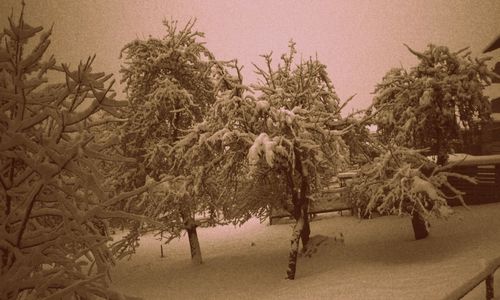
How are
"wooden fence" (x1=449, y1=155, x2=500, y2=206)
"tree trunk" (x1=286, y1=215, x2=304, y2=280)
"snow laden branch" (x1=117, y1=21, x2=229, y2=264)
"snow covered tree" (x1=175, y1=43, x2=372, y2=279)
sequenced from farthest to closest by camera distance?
"wooden fence" (x1=449, y1=155, x2=500, y2=206)
"snow laden branch" (x1=117, y1=21, x2=229, y2=264)
"tree trunk" (x1=286, y1=215, x2=304, y2=280)
"snow covered tree" (x1=175, y1=43, x2=372, y2=279)

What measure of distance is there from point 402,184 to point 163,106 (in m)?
9.37

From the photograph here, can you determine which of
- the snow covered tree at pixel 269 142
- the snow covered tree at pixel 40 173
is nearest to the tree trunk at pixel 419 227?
the snow covered tree at pixel 269 142

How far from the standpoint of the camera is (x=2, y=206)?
11.8 feet

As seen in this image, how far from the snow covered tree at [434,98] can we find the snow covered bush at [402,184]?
148 cm

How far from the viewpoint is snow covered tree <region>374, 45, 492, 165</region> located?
14211 mm

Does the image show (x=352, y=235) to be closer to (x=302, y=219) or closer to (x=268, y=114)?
(x=302, y=219)

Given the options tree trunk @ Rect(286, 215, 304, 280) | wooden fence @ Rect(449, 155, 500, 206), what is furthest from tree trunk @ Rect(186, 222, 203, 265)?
wooden fence @ Rect(449, 155, 500, 206)

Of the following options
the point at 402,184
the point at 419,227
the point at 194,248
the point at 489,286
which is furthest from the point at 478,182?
the point at 489,286

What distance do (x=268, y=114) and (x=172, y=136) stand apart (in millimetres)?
6006

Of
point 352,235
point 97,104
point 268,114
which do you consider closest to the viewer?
point 97,104

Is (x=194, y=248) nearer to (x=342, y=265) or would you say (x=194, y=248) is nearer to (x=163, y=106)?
(x=163, y=106)

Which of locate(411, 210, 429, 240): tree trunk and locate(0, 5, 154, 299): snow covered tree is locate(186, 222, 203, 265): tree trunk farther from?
locate(0, 5, 154, 299): snow covered tree

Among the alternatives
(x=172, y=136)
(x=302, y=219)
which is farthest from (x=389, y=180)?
(x=172, y=136)

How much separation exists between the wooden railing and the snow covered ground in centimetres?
58
